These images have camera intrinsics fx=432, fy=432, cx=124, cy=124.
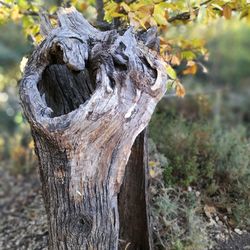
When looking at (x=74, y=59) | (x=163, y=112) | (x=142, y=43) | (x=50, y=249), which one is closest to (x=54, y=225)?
(x=50, y=249)

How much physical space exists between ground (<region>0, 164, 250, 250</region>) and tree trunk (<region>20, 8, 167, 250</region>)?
1325mm

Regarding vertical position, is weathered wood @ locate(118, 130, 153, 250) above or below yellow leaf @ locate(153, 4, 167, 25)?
below

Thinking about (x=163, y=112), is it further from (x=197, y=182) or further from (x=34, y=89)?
(x=34, y=89)

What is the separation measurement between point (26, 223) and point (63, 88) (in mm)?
2007

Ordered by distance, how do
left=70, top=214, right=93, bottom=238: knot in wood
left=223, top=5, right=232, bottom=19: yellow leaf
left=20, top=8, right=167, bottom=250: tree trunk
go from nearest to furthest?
1. left=20, top=8, right=167, bottom=250: tree trunk
2. left=70, top=214, right=93, bottom=238: knot in wood
3. left=223, top=5, right=232, bottom=19: yellow leaf

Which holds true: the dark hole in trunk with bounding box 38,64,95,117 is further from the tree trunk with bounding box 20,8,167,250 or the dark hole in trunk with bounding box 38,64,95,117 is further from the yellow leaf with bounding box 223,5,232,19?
the yellow leaf with bounding box 223,5,232,19

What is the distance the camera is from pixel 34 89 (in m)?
2.48

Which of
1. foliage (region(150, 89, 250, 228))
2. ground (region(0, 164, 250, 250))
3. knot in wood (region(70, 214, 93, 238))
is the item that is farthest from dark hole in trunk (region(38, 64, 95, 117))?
ground (region(0, 164, 250, 250))

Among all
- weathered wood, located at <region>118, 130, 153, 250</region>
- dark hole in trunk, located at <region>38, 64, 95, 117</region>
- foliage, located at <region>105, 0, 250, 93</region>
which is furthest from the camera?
weathered wood, located at <region>118, 130, 153, 250</region>

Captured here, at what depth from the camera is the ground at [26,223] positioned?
3.58 meters

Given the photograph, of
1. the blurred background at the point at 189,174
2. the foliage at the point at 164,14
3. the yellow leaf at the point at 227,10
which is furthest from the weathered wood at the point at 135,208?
the yellow leaf at the point at 227,10

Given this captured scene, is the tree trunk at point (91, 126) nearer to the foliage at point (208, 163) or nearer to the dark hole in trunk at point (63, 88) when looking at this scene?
the dark hole in trunk at point (63, 88)

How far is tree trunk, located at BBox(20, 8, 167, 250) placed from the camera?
7.63 ft

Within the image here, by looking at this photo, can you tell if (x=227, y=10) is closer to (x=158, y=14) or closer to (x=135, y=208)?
(x=158, y=14)
